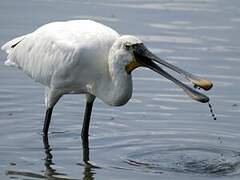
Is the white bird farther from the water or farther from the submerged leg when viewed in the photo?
the water

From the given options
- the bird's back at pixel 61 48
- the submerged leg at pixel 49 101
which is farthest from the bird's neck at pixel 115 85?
the submerged leg at pixel 49 101

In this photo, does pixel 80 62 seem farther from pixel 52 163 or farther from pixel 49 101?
pixel 52 163

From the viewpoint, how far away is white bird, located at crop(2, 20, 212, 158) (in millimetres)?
12438

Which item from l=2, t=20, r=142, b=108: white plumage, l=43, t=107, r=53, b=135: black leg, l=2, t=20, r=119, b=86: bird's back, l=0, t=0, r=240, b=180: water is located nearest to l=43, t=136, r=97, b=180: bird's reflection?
l=0, t=0, r=240, b=180: water

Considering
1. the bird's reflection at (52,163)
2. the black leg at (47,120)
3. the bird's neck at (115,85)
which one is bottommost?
the bird's reflection at (52,163)

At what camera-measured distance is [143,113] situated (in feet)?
Answer: 48.0

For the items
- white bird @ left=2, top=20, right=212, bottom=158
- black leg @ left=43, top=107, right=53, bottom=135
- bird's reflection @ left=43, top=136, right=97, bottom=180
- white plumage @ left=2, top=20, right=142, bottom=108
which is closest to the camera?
bird's reflection @ left=43, top=136, right=97, bottom=180

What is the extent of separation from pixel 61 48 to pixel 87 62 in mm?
480

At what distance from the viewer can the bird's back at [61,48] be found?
12875 mm

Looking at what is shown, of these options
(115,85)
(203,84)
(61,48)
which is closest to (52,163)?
(115,85)

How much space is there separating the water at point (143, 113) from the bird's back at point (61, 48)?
0.82 meters

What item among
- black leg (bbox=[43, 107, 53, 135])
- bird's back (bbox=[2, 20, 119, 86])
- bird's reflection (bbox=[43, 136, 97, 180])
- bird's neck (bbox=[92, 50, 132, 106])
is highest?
bird's back (bbox=[2, 20, 119, 86])

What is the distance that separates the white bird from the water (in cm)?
57

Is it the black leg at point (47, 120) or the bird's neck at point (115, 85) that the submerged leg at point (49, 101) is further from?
the bird's neck at point (115, 85)
